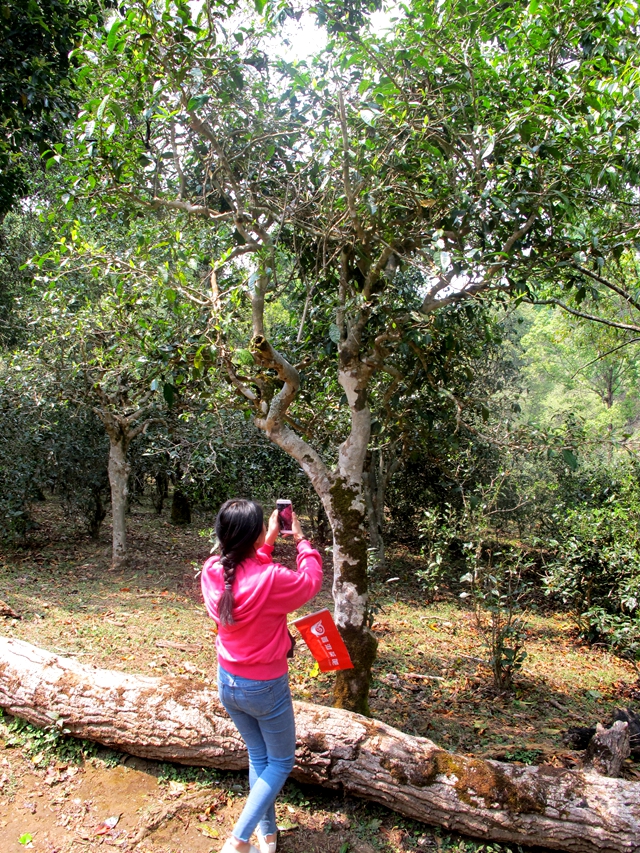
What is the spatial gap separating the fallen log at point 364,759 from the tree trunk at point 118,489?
4.90 meters

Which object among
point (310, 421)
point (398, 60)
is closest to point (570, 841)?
point (310, 421)

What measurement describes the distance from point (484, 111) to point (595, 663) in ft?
19.8

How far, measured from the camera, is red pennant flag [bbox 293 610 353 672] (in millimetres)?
2822

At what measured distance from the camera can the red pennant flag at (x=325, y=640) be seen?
9.26 ft

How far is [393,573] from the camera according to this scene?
10.1m

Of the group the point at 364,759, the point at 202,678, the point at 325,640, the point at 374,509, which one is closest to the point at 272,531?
the point at 325,640

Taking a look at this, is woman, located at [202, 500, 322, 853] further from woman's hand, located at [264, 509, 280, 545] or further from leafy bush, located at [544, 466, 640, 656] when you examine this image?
leafy bush, located at [544, 466, 640, 656]

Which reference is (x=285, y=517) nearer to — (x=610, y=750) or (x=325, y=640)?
(x=325, y=640)

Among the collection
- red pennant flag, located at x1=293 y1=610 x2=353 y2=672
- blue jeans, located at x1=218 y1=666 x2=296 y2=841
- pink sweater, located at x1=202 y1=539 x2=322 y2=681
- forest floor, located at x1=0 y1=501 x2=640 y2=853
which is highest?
pink sweater, located at x1=202 y1=539 x2=322 y2=681

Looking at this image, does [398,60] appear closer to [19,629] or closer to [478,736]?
[478,736]

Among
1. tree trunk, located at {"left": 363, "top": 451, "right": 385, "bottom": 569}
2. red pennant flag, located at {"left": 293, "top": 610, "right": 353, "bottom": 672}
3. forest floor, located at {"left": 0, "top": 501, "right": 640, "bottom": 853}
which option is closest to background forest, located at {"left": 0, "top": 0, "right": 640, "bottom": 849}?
forest floor, located at {"left": 0, "top": 501, "right": 640, "bottom": 853}

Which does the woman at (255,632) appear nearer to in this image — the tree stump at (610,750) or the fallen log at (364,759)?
the fallen log at (364,759)

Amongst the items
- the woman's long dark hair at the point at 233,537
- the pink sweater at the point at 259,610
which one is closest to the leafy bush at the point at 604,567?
the pink sweater at the point at 259,610

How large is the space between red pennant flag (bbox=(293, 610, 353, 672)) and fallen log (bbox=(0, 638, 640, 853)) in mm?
485
